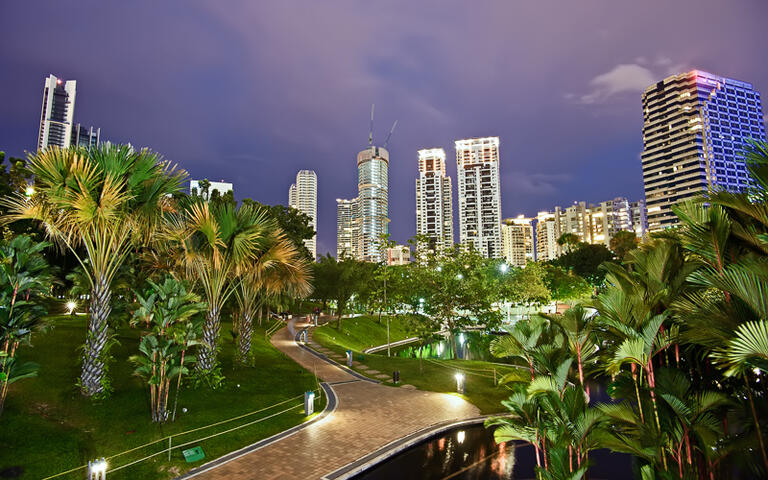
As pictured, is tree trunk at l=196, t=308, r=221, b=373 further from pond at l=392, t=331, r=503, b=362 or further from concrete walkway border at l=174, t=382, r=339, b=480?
pond at l=392, t=331, r=503, b=362

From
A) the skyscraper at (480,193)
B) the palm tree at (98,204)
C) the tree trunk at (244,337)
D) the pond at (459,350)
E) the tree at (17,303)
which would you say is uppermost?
the skyscraper at (480,193)

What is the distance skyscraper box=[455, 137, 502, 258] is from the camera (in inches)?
6924

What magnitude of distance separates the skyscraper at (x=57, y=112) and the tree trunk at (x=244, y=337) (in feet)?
767

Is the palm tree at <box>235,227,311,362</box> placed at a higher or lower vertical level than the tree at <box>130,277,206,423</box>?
higher

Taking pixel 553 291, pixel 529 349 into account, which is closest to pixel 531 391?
pixel 529 349

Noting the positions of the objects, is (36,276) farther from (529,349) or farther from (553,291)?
(553,291)

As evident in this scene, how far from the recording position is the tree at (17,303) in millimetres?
9875

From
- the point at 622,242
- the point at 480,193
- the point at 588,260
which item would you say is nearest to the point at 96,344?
the point at 588,260

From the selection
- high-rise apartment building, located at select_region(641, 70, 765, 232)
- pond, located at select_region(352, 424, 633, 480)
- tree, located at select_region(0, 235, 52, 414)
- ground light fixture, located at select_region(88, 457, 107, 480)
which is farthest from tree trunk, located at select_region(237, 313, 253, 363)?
high-rise apartment building, located at select_region(641, 70, 765, 232)

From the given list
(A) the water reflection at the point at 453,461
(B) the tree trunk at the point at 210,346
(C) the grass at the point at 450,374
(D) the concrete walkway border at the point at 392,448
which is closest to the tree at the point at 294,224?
(C) the grass at the point at 450,374

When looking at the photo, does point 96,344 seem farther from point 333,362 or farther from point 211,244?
point 333,362

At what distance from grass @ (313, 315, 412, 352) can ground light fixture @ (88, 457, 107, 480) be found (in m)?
25.1

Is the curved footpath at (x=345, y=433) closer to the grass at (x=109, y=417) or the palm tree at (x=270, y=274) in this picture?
the grass at (x=109, y=417)

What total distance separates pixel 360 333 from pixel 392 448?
32731mm
